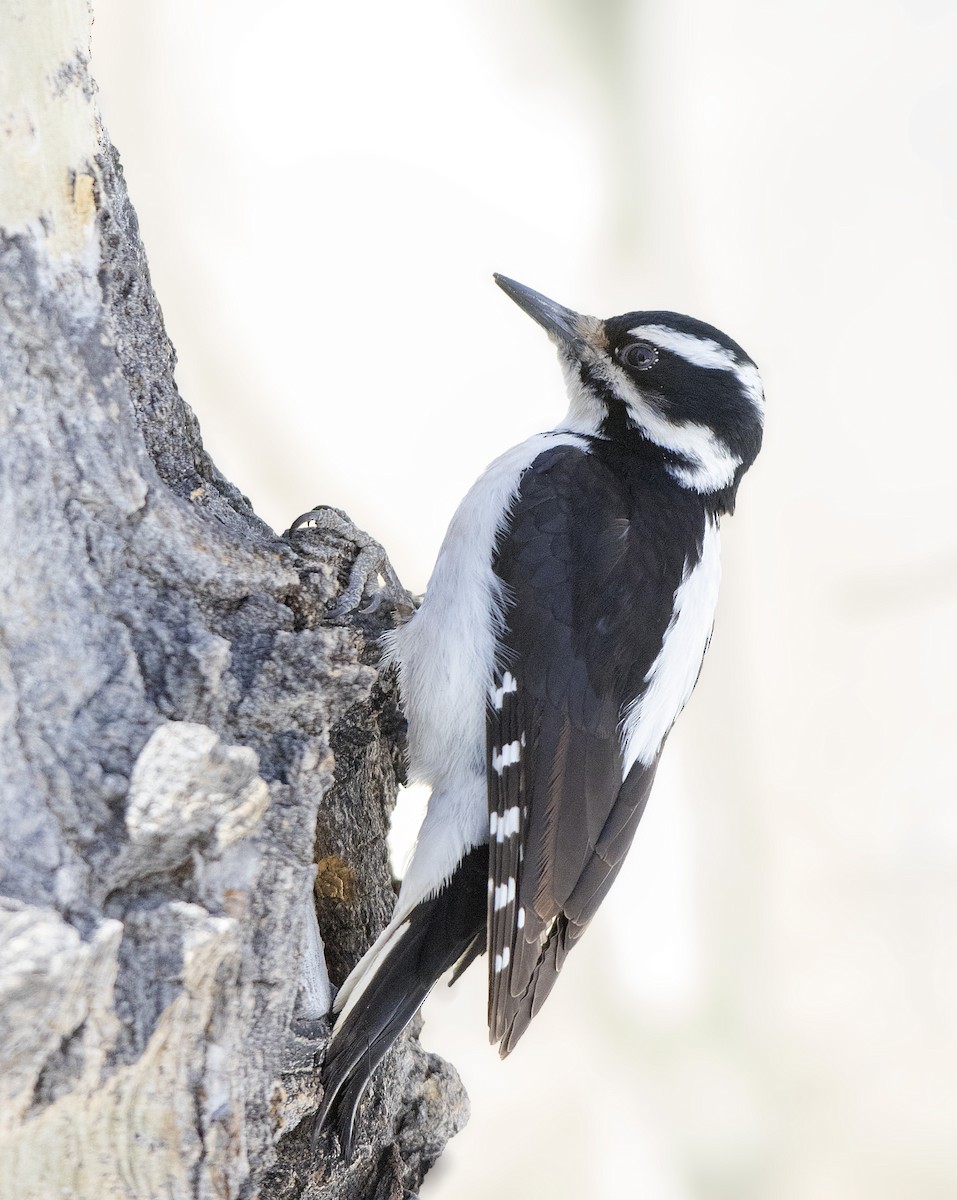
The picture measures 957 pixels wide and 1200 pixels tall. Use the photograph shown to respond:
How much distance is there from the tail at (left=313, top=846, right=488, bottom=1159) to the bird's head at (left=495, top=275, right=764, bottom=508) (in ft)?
3.03

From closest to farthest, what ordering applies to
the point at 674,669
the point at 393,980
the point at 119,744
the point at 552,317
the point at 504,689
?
the point at 119,744, the point at 393,980, the point at 504,689, the point at 674,669, the point at 552,317

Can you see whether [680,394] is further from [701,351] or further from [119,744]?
[119,744]

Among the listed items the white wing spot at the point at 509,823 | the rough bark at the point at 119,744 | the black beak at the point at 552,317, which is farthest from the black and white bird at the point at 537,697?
the rough bark at the point at 119,744

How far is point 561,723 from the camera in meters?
2.01

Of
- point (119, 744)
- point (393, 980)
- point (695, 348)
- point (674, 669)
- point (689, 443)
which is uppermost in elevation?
point (695, 348)

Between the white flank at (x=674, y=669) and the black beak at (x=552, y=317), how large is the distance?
1.70 feet

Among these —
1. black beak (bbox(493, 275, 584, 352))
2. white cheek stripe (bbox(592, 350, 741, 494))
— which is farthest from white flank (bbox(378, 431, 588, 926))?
black beak (bbox(493, 275, 584, 352))

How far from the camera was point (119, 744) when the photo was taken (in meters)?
1.35

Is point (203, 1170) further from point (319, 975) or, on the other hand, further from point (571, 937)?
point (571, 937)

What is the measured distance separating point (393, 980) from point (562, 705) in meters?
0.53

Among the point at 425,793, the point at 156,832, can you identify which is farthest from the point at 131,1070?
the point at 425,793

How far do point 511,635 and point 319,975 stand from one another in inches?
25.7

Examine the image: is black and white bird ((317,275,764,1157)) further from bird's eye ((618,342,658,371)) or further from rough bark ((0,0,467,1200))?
rough bark ((0,0,467,1200))

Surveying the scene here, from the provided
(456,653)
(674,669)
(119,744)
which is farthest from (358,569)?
(119,744)
